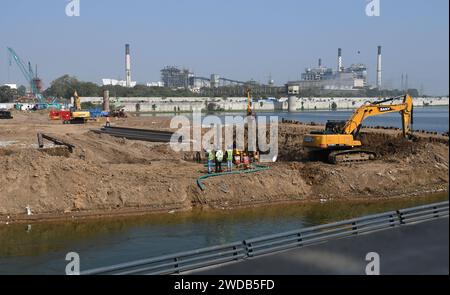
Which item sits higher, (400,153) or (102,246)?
(400,153)

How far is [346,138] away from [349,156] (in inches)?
36.1

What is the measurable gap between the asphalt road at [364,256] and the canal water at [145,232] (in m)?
5.75

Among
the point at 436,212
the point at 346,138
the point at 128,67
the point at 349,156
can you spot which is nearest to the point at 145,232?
the point at 436,212

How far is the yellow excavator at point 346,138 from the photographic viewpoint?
1004 inches

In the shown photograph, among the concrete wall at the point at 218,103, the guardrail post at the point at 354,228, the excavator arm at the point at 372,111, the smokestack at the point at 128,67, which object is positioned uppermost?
the smokestack at the point at 128,67

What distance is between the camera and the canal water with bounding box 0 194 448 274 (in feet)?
47.0

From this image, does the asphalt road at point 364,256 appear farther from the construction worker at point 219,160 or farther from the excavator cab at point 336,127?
the excavator cab at point 336,127

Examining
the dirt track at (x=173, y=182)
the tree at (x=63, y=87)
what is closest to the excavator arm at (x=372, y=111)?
the dirt track at (x=173, y=182)

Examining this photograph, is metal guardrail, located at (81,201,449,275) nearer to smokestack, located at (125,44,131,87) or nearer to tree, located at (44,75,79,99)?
tree, located at (44,75,79,99)

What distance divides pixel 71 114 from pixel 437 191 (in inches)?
1573

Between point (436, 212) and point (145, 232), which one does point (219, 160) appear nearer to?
point (145, 232)

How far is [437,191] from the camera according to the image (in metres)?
22.7
